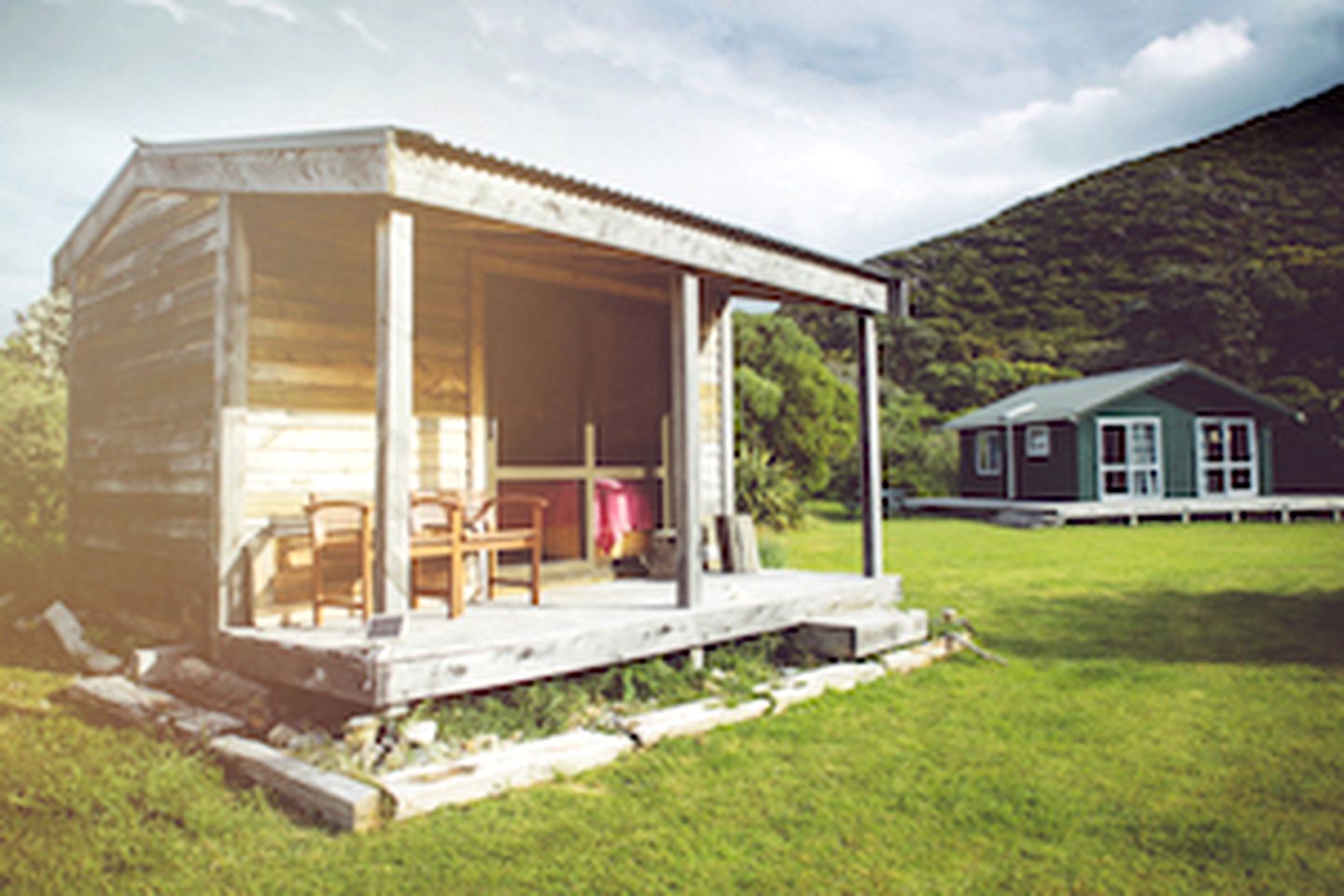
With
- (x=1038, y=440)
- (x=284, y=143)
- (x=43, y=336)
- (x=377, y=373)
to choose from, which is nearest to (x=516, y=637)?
(x=377, y=373)

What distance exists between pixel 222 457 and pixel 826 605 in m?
3.91

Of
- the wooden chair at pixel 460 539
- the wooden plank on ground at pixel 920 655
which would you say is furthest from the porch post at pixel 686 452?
the wooden plank on ground at pixel 920 655

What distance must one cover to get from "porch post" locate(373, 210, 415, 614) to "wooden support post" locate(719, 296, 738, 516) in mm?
4115

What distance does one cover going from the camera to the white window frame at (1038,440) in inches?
809

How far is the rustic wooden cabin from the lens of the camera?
4.12 meters

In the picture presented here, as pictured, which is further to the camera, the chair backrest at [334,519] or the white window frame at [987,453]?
the white window frame at [987,453]

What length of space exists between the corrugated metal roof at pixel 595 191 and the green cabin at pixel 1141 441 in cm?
1498

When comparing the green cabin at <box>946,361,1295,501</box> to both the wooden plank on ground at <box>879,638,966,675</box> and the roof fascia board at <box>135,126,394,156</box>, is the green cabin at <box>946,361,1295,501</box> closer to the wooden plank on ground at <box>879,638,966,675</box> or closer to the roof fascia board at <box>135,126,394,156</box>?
the wooden plank on ground at <box>879,638,966,675</box>

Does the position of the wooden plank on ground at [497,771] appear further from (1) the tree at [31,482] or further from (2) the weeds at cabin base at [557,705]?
(1) the tree at [31,482]

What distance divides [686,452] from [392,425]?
1915mm

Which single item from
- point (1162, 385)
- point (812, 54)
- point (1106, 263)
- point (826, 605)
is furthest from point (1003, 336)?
point (826, 605)

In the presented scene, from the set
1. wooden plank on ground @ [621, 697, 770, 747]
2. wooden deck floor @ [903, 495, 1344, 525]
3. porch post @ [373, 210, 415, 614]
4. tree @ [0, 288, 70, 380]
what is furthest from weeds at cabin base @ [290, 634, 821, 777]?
tree @ [0, 288, 70, 380]

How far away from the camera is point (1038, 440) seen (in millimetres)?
20859

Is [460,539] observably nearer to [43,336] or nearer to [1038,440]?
[1038,440]
